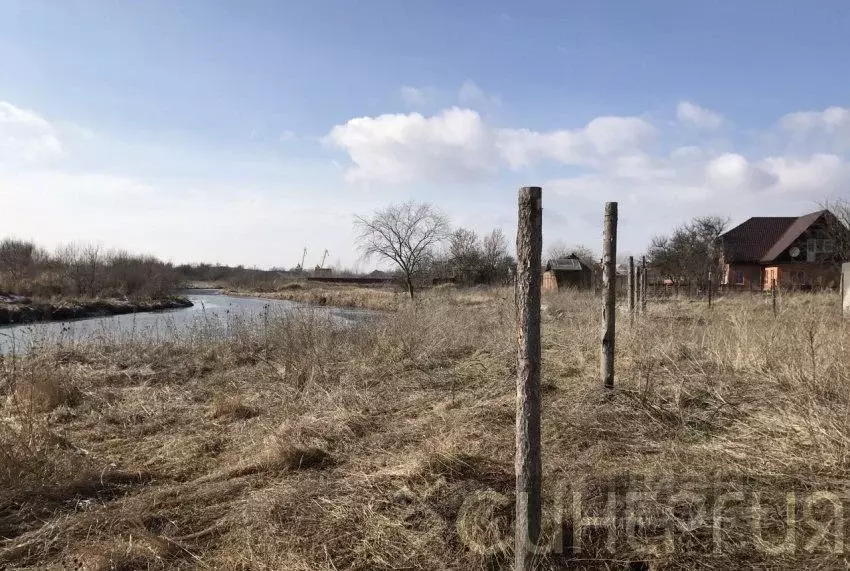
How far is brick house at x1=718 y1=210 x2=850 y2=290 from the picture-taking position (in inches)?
1318

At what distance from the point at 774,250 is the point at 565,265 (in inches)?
593

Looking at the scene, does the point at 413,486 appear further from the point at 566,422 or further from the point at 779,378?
the point at 779,378

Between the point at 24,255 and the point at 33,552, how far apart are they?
47.6 m

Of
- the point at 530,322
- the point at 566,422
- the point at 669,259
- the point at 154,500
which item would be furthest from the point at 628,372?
the point at 669,259

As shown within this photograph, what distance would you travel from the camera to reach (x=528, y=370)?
2566 millimetres

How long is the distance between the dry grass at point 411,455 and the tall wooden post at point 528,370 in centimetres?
18

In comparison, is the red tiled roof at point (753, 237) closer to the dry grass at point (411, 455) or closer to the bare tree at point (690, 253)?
the bare tree at point (690, 253)

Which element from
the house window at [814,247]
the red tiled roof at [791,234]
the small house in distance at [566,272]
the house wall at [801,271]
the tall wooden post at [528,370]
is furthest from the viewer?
the small house in distance at [566,272]

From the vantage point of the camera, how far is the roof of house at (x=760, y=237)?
37.7 metres

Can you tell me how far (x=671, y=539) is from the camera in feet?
8.93

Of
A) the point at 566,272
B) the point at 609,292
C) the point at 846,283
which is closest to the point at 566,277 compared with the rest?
the point at 566,272

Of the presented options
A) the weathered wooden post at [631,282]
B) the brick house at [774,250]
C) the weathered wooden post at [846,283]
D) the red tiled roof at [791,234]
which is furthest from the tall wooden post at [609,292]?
the red tiled roof at [791,234]

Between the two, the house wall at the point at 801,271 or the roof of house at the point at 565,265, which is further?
the roof of house at the point at 565,265

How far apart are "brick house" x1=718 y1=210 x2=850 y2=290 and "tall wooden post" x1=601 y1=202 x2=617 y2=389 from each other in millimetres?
30877
